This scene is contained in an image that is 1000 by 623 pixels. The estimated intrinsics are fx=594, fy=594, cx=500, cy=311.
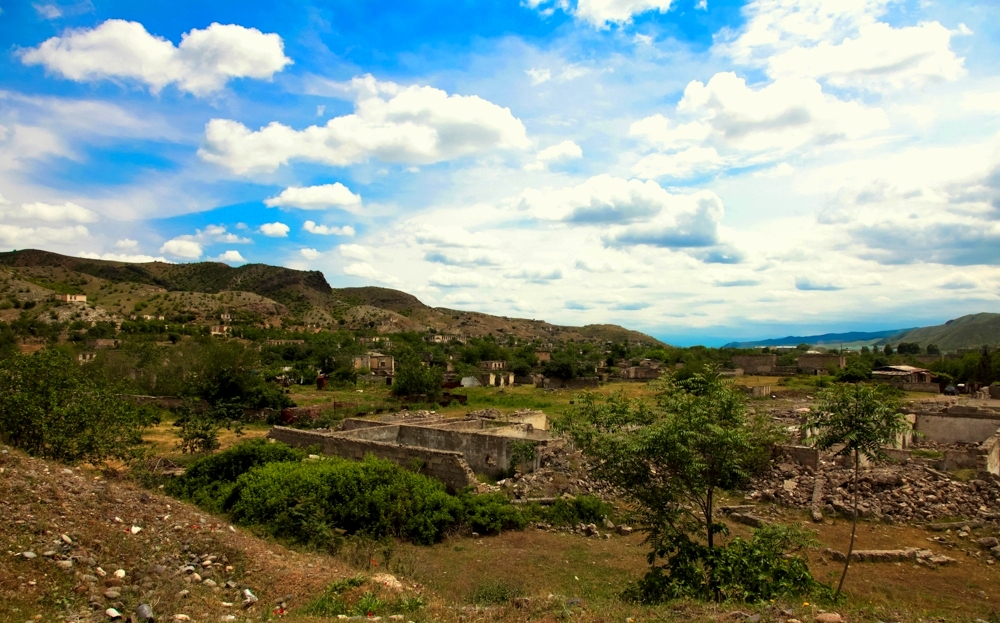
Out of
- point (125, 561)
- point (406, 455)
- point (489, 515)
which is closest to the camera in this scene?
point (125, 561)

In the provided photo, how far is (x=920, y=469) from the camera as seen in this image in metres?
17.0

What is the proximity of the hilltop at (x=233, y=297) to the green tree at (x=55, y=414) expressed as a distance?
246ft

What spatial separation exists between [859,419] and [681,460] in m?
2.70

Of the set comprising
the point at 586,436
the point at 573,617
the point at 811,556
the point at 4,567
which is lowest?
the point at 811,556

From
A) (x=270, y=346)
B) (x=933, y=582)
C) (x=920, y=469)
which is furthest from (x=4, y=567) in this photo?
(x=270, y=346)

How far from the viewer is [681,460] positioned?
8.91m

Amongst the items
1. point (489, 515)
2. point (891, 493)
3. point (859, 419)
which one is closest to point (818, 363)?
point (891, 493)

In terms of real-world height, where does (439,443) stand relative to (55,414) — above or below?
below

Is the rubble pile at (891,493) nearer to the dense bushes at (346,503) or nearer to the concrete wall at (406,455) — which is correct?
the dense bushes at (346,503)

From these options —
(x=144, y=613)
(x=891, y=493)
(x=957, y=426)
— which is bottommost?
(x=891, y=493)

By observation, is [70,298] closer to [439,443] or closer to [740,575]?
[439,443]

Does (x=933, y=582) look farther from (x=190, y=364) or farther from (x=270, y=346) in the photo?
(x=270, y=346)

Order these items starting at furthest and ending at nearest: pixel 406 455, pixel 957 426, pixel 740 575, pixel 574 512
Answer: pixel 957 426 < pixel 406 455 < pixel 574 512 < pixel 740 575

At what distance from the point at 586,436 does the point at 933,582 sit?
22.0 feet
